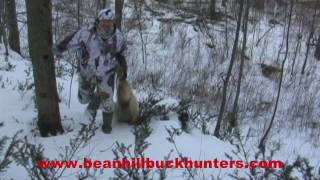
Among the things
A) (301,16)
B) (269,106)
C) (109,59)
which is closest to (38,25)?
(109,59)

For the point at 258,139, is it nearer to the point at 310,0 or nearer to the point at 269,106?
the point at 269,106

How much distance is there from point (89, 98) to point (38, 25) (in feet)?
3.14

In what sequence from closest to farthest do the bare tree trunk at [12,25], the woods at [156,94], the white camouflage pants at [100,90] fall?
the woods at [156,94]
the white camouflage pants at [100,90]
the bare tree trunk at [12,25]

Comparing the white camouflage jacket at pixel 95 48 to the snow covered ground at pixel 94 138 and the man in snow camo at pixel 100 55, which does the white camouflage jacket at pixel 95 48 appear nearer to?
the man in snow camo at pixel 100 55

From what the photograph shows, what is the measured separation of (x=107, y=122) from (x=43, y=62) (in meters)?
0.86

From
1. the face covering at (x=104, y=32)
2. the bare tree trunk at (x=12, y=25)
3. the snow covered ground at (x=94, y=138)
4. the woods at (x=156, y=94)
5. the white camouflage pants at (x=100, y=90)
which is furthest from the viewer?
the bare tree trunk at (x=12, y=25)

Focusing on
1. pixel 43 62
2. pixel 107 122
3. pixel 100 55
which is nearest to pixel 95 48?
pixel 100 55

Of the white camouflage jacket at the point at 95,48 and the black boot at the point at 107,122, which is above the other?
the white camouflage jacket at the point at 95,48

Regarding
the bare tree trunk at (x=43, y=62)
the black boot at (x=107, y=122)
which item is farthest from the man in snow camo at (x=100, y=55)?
the bare tree trunk at (x=43, y=62)

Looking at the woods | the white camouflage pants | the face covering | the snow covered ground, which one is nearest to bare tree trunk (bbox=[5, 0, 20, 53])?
the woods

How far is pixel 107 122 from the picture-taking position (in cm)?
336

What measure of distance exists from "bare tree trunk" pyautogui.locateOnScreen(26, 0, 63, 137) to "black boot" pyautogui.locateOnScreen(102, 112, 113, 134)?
1.35 feet

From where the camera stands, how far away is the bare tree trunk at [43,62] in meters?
2.73

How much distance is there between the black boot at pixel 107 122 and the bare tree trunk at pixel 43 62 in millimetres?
412
